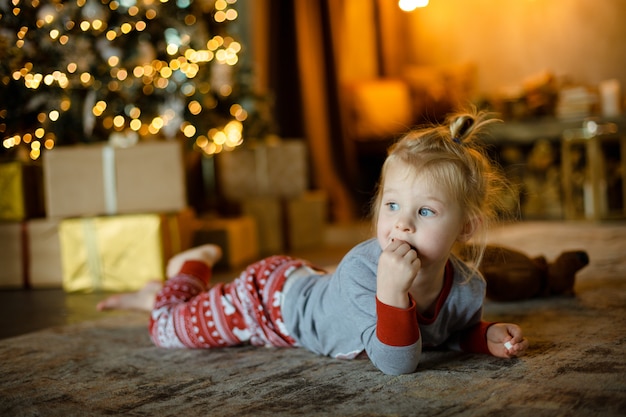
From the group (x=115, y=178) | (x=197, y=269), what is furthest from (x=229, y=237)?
(x=197, y=269)

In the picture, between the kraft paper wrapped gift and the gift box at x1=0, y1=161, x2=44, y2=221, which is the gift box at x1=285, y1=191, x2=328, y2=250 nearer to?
the kraft paper wrapped gift

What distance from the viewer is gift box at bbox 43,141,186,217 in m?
2.36

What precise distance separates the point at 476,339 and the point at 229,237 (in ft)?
5.45

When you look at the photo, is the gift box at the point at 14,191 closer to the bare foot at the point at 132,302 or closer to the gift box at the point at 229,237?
the gift box at the point at 229,237

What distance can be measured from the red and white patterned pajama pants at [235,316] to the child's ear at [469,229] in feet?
1.15

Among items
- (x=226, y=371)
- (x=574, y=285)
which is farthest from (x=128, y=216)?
(x=574, y=285)

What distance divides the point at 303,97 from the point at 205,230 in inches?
66.1

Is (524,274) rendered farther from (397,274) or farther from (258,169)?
(258,169)

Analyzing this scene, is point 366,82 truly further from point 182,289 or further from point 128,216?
point 182,289

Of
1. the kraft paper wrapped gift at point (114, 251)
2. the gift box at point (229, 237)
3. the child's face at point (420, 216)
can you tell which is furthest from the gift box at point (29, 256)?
the child's face at point (420, 216)

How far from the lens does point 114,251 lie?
2340mm

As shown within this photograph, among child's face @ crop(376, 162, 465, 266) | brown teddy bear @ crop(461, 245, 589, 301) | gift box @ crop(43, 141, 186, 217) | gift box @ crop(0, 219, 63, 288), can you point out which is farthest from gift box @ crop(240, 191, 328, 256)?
child's face @ crop(376, 162, 465, 266)

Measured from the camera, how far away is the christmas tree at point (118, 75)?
2172mm

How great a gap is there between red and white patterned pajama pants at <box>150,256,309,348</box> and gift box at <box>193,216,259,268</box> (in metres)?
1.30
